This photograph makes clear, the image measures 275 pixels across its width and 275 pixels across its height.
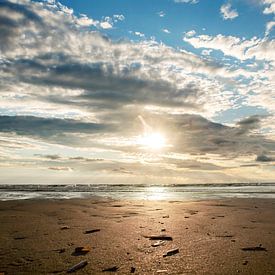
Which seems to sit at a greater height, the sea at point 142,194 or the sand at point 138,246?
the sea at point 142,194

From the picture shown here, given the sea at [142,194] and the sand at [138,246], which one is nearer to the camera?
the sand at [138,246]

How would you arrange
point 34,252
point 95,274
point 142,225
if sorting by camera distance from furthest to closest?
1. point 142,225
2. point 34,252
3. point 95,274

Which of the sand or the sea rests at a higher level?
the sea

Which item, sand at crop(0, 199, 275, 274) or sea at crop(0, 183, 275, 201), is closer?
sand at crop(0, 199, 275, 274)

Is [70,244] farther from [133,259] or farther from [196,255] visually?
[196,255]

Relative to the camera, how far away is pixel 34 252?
7.16 meters

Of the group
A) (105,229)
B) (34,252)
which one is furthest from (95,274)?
(105,229)

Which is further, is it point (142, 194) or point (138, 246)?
point (142, 194)

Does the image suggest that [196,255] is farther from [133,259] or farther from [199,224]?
[199,224]

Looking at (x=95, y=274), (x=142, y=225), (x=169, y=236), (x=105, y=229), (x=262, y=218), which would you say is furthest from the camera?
(x=262, y=218)

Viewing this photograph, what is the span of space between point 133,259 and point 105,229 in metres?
3.66

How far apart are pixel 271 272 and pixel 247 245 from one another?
213 cm

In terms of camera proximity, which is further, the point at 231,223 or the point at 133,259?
the point at 231,223

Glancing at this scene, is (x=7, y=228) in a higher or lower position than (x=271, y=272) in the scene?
higher
